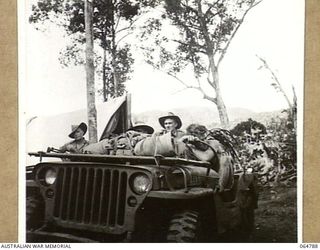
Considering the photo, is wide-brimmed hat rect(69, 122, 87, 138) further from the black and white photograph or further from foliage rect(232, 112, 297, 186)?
foliage rect(232, 112, 297, 186)

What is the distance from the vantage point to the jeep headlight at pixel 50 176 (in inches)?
50.4

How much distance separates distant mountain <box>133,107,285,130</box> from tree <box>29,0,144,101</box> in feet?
0.29

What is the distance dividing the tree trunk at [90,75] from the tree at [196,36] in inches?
4.9

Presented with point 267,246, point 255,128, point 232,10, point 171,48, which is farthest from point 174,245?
point 232,10

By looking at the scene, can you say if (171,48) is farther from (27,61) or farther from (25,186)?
(25,186)

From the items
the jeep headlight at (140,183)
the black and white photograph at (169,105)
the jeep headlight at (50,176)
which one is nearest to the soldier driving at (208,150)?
the black and white photograph at (169,105)

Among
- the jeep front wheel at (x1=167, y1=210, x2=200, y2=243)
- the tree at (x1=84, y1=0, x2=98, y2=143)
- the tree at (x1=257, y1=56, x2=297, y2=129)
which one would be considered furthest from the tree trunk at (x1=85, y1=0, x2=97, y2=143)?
the tree at (x1=257, y1=56, x2=297, y2=129)

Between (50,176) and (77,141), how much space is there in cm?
10

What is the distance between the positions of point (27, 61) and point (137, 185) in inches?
14.6

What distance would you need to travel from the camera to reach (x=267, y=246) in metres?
1.31

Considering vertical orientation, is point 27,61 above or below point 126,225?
above

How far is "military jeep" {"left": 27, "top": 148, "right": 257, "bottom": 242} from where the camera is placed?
4.06 ft

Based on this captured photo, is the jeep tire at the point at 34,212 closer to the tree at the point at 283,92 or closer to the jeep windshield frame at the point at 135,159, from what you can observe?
the jeep windshield frame at the point at 135,159

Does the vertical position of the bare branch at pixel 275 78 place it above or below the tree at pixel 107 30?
below
